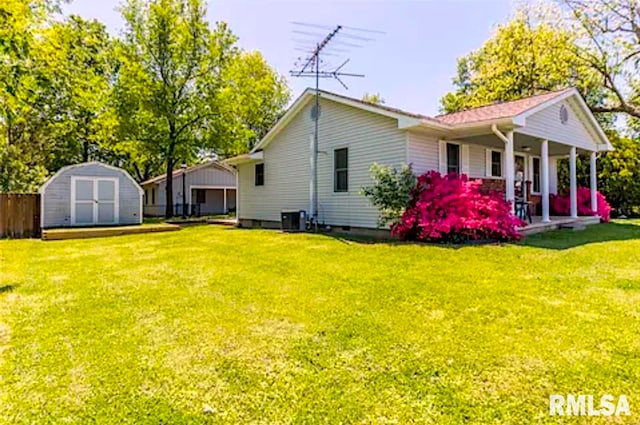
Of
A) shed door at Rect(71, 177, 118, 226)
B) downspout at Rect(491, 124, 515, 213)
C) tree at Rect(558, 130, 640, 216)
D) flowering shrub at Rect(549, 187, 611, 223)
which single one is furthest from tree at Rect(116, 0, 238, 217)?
tree at Rect(558, 130, 640, 216)

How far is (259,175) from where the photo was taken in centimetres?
1583

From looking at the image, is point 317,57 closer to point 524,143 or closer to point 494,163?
point 494,163

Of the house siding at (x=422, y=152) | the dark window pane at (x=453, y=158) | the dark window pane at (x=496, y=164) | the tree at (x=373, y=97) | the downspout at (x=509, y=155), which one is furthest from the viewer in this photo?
the tree at (x=373, y=97)

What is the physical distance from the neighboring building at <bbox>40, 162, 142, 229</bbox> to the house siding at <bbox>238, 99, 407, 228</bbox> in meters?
4.82

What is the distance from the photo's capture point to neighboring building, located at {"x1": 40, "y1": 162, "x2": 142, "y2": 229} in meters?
13.9

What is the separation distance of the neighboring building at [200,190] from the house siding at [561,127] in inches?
782

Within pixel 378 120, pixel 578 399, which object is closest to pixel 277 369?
pixel 578 399

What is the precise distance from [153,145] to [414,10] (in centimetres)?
1505

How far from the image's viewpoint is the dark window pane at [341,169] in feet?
38.4

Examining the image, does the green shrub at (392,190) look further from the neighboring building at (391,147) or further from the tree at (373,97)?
the tree at (373,97)

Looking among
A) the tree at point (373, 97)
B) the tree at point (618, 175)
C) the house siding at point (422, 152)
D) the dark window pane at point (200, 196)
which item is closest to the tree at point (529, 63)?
the tree at point (618, 175)

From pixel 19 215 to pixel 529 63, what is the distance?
24391 millimetres

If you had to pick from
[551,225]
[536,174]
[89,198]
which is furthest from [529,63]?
[89,198]

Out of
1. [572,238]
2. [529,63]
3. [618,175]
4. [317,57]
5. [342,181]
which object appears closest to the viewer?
[572,238]
